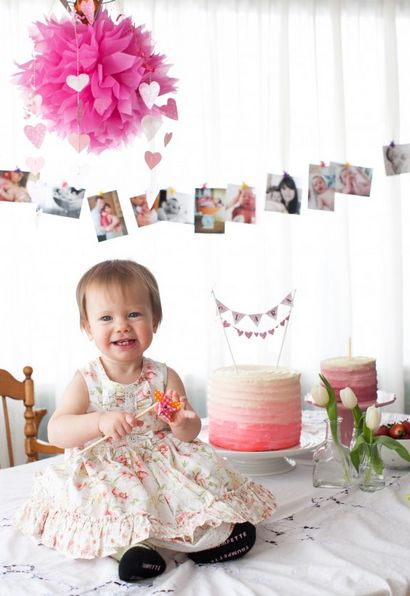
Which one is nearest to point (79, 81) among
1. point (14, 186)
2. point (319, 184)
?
point (14, 186)

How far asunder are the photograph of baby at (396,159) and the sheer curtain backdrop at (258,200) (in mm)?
218

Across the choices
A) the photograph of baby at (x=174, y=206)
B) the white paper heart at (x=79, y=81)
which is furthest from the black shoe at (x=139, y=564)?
the photograph of baby at (x=174, y=206)

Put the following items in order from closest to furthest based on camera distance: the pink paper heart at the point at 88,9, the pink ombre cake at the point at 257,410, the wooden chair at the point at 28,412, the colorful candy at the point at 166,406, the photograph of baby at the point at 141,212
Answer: the colorful candy at the point at 166,406 < the pink paper heart at the point at 88,9 < the pink ombre cake at the point at 257,410 < the wooden chair at the point at 28,412 < the photograph of baby at the point at 141,212

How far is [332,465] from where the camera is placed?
1667 millimetres

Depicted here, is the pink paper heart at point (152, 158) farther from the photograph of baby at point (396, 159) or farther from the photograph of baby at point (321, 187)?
the photograph of baby at point (396, 159)

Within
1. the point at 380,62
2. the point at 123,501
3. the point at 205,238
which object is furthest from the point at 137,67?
the point at 380,62

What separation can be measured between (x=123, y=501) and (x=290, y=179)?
249 cm

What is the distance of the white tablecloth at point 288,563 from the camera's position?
1144mm

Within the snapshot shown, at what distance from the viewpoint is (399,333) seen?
3.86 m

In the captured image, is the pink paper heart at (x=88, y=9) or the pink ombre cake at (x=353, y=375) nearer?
the pink paper heart at (x=88, y=9)

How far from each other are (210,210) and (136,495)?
2.30 m

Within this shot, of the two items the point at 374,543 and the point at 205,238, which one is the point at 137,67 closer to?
the point at 374,543

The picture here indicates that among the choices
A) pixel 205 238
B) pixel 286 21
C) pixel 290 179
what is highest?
pixel 286 21

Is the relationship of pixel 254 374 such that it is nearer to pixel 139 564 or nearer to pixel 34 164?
pixel 139 564
